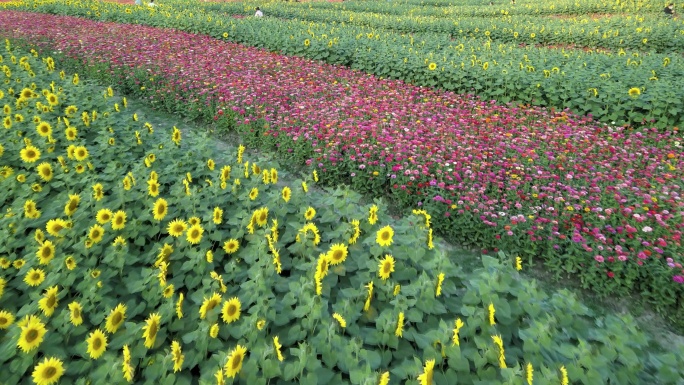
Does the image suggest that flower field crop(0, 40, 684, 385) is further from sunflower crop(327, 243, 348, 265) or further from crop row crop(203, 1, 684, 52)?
crop row crop(203, 1, 684, 52)

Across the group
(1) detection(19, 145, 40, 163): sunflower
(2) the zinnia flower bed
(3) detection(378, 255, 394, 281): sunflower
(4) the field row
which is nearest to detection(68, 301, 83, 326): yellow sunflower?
(3) detection(378, 255, 394, 281): sunflower

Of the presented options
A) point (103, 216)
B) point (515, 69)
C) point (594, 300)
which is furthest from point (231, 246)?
point (515, 69)

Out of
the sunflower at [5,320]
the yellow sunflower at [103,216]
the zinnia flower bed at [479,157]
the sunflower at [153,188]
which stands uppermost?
the sunflower at [153,188]

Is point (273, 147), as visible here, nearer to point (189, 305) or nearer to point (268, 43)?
point (189, 305)

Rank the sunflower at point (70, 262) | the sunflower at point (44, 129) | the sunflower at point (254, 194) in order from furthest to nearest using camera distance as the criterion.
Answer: the sunflower at point (44, 129), the sunflower at point (254, 194), the sunflower at point (70, 262)

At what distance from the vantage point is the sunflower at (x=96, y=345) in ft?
5.67

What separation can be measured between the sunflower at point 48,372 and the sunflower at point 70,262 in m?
0.66

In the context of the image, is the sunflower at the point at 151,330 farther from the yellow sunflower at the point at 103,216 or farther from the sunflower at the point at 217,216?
the yellow sunflower at the point at 103,216

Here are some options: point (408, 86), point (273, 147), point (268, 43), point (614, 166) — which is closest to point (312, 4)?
point (268, 43)

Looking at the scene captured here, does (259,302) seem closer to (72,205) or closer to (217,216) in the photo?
(217,216)

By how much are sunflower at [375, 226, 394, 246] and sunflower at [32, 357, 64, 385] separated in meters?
Result: 1.61

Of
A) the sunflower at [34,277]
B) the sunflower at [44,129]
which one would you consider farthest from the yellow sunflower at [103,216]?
the sunflower at [44,129]

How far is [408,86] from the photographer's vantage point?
775 centimetres

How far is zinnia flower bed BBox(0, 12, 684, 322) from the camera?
12.1ft
